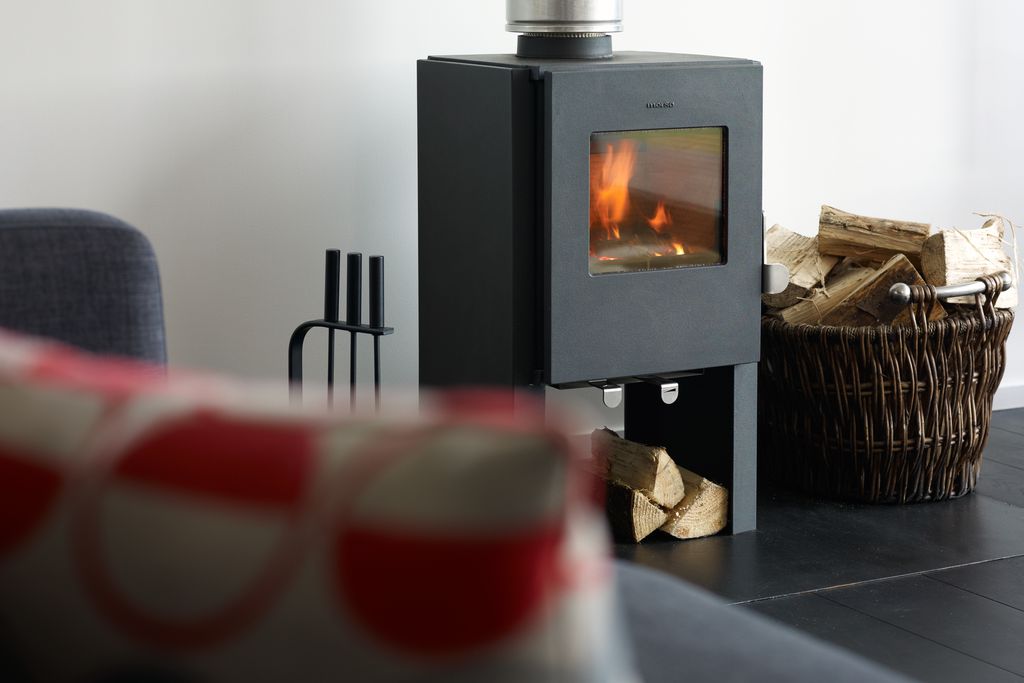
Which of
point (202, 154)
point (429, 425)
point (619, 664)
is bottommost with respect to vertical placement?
point (619, 664)

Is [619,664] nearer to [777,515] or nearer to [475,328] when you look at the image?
[475,328]

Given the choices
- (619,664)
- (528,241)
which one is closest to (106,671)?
(619,664)

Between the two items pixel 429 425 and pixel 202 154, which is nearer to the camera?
pixel 429 425

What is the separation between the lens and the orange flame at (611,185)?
8.27ft

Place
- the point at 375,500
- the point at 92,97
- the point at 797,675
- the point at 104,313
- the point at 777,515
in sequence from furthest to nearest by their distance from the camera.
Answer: the point at 777,515 < the point at 92,97 < the point at 104,313 < the point at 797,675 < the point at 375,500

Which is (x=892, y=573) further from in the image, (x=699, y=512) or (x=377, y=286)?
(x=377, y=286)

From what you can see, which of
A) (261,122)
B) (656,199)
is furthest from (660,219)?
(261,122)

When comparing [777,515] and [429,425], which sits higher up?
[429,425]

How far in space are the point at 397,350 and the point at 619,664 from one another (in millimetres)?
2462

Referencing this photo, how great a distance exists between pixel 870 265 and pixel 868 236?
0.07 m

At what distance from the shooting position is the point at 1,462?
0.61 m

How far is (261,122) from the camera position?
287 cm

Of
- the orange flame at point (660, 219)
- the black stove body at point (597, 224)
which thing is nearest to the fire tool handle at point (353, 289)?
the black stove body at point (597, 224)

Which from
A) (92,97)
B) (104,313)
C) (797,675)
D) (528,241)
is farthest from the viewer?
(92,97)
